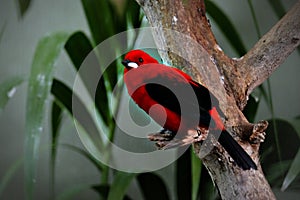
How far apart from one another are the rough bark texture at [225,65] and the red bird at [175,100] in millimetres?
53

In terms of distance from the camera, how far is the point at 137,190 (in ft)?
4.12

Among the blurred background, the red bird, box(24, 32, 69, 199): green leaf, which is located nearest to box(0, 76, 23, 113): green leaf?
box(24, 32, 69, 199): green leaf

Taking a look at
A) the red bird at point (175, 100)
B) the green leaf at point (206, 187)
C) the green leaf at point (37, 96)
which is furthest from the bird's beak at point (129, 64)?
the green leaf at point (206, 187)

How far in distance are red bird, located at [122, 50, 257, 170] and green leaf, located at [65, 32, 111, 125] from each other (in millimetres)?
506

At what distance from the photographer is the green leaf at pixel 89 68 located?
0.97 meters

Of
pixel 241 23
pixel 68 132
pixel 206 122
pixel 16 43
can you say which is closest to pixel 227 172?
pixel 206 122

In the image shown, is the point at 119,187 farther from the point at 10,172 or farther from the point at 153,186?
the point at 10,172

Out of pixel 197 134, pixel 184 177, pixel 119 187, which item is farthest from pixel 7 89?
pixel 197 134

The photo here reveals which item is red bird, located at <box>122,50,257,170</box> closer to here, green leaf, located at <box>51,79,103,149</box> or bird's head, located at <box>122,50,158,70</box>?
bird's head, located at <box>122,50,158,70</box>

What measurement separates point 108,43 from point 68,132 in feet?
1.46

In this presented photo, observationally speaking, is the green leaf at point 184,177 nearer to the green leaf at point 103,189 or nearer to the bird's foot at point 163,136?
the green leaf at point 103,189

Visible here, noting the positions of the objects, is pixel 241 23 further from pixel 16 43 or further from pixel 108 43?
pixel 16 43

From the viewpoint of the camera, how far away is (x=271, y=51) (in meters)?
0.64

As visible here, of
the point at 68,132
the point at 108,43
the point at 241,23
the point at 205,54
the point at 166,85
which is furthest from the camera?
the point at 68,132
